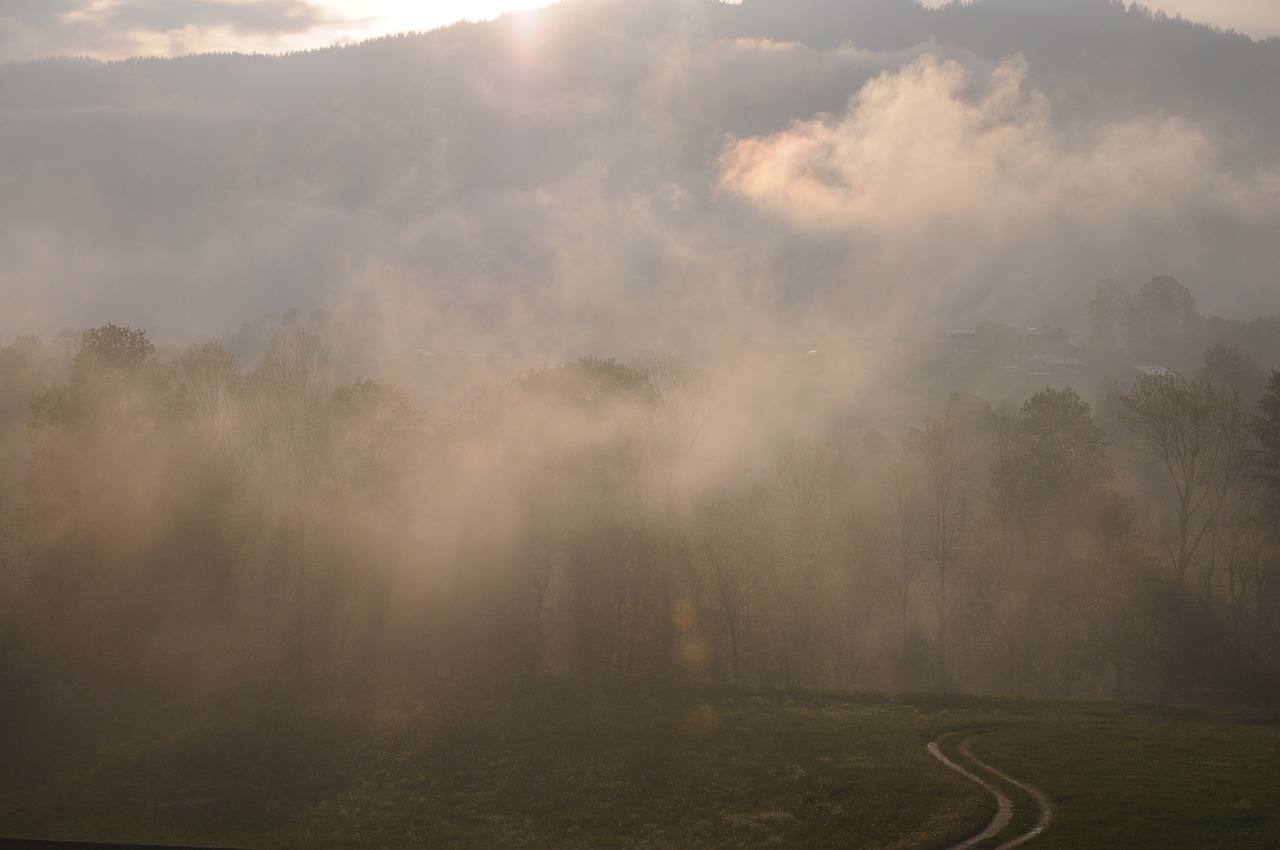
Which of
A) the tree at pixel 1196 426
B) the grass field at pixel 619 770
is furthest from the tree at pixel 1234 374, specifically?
the grass field at pixel 619 770

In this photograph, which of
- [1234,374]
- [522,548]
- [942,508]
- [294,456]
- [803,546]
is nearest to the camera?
[522,548]

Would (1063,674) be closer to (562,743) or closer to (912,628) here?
(912,628)

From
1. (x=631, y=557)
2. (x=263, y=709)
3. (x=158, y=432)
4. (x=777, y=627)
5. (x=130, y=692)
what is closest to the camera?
(x=263, y=709)

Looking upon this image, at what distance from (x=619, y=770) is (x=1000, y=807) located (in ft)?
67.3

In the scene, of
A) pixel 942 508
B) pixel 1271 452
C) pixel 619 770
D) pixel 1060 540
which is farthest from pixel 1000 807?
pixel 942 508

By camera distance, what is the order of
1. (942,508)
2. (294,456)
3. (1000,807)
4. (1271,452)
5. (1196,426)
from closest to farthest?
(1000,807) → (1271,452) → (294,456) → (1196,426) → (942,508)

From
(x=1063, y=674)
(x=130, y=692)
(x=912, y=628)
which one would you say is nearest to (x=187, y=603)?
(x=130, y=692)

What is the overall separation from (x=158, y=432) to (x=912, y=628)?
69975 millimetres

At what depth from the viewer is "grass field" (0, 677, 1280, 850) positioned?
109 ft

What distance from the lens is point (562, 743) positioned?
51.9 m

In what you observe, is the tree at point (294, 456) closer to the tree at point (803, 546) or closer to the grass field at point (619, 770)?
the grass field at point (619, 770)

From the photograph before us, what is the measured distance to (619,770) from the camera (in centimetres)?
4706

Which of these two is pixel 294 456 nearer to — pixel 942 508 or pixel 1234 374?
pixel 942 508

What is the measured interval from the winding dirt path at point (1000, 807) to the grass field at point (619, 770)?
44cm
